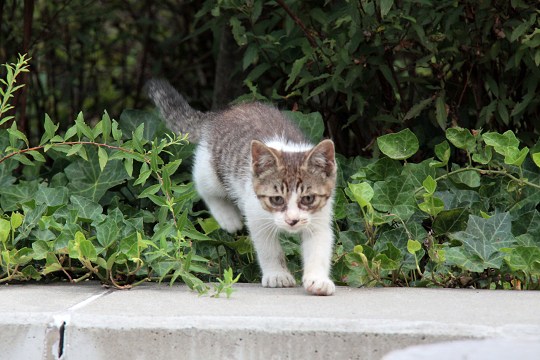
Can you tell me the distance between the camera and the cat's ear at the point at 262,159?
474cm

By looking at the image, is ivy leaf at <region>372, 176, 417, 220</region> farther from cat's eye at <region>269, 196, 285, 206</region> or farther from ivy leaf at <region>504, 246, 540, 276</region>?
ivy leaf at <region>504, 246, 540, 276</region>

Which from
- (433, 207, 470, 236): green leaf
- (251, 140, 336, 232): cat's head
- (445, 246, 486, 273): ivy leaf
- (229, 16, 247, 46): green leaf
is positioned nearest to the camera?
(445, 246, 486, 273): ivy leaf

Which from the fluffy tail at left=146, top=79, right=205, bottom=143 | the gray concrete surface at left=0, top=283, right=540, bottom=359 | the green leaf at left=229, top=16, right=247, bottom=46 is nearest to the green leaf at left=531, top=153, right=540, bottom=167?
the gray concrete surface at left=0, top=283, right=540, bottom=359

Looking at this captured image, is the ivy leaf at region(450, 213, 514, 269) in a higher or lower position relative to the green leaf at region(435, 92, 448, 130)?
lower

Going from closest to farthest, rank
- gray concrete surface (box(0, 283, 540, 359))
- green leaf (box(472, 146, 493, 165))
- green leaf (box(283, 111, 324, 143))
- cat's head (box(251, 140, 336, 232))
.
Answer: gray concrete surface (box(0, 283, 540, 359)) < cat's head (box(251, 140, 336, 232)) < green leaf (box(472, 146, 493, 165)) < green leaf (box(283, 111, 324, 143))

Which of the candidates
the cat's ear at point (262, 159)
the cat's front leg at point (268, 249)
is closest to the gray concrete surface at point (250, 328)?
the cat's front leg at point (268, 249)

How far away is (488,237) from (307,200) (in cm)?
94

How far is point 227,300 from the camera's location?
4121 mm

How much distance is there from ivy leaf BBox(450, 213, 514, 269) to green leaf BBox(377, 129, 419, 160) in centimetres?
67

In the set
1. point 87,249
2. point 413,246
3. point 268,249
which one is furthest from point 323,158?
point 87,249

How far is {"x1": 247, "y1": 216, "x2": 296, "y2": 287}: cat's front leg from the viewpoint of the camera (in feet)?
15.6

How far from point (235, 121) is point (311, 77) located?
55 cm

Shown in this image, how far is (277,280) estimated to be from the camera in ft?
15.4

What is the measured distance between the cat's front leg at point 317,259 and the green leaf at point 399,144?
0.76 m
